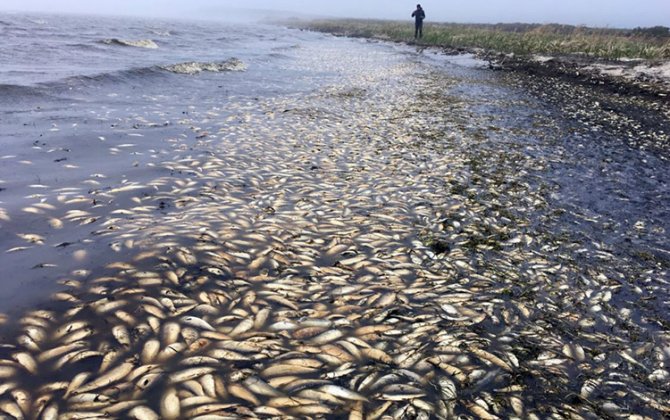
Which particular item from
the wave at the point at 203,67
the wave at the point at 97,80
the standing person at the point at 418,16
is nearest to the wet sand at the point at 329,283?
the wave at the point at 97,80

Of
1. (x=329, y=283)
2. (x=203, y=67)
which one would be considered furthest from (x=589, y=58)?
(x=329, y=283)

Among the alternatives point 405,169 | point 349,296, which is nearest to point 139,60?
point 405,169

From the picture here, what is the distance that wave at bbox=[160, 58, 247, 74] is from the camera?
31753 millimetres

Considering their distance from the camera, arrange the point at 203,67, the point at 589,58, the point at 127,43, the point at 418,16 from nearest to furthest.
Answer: the point at 203,67, the point at 589,58, the point at 127,43, the point at 418,16

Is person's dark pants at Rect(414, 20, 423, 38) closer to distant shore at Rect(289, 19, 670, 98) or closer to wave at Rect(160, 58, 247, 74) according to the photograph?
distant shore at Rect(289, 19, 670, 98)

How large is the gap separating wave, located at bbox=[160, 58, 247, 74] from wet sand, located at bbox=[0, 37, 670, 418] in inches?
708

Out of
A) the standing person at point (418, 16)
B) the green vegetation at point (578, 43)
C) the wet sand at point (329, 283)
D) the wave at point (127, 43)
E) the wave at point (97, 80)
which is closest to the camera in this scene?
the wet sand at point (329, 283)

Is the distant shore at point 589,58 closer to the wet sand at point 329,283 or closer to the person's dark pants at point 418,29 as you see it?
the person's dark pants at point 418,29

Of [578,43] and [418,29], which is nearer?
[578,43]

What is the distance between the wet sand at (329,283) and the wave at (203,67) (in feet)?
59.0

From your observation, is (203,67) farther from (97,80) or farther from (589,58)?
(589,58)

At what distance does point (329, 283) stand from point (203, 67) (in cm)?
3152

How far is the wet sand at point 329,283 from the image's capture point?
5.50 metres

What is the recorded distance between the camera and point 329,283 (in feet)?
25.7
